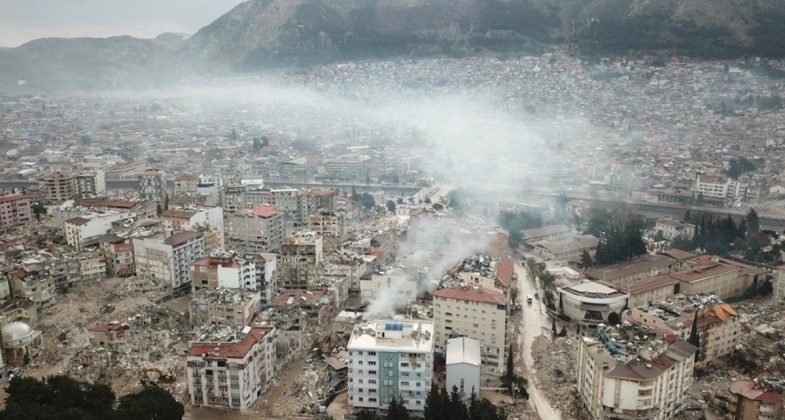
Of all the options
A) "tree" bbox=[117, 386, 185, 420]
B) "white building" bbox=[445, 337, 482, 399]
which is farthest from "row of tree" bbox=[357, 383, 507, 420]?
"tree" bbox=[117, 386, 185, 420]

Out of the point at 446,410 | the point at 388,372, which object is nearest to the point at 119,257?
the point at 388,372

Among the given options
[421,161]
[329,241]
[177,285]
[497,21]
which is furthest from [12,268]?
[497,21]

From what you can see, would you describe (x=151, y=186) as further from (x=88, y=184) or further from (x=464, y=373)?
(x=464, y=373)

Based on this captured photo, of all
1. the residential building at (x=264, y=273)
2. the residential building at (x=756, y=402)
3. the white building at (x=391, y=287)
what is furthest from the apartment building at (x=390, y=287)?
the residential building at (x=756, y=402)

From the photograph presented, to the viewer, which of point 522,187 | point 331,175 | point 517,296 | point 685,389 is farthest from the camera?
point 331,175

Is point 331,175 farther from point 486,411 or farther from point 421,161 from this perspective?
point 486,411

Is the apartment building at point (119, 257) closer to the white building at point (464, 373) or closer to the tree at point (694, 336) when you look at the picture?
the white building at point (464, 373)
